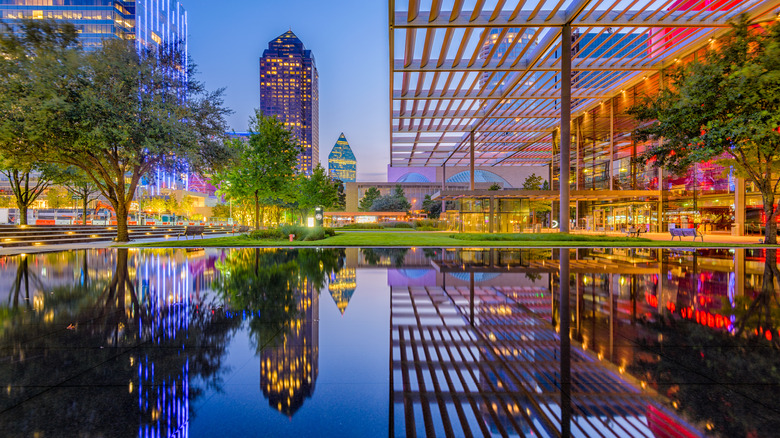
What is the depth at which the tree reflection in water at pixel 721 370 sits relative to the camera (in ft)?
8.89

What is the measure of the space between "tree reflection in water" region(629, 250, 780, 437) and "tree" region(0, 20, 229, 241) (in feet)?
67.9

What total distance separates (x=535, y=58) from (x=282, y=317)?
2588 cm

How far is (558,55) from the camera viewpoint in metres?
27.1

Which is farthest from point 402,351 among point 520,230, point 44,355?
point 520,230

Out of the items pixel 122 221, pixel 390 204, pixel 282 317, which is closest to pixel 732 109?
pixel 282 317

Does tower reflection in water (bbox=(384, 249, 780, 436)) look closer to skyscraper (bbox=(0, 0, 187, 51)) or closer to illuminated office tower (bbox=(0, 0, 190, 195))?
illuminated office tower (bbox=(0, 0, 190, 195))

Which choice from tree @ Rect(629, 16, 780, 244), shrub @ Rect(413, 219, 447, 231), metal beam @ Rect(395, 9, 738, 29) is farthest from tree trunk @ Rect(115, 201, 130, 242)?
shrub @ Rect(413, 219, 447, 231)

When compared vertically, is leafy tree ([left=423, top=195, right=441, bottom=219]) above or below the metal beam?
below

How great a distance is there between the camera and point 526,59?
84.6 feet

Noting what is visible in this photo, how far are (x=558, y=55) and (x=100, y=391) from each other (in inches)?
1287

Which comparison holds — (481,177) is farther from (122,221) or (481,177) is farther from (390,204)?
(122,221)

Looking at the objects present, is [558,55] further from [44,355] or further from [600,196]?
[44,355]

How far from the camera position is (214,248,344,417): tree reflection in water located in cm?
338

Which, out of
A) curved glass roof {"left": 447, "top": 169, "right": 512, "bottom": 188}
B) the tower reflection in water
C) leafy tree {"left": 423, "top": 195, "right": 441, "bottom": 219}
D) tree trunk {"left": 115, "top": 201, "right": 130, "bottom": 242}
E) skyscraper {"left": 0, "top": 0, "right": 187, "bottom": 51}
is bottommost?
the tower reflection in water
